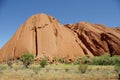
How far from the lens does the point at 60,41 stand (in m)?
63.9

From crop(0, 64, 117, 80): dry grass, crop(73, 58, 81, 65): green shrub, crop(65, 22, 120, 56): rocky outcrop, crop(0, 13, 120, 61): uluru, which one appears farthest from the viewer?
crop(65, 22, 120, 56): rocky outcrop

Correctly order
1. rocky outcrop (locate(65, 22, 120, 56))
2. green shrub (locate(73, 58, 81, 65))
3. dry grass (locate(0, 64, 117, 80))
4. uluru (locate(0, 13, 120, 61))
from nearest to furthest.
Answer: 1. dry grass (locate(0, 64, 117, 80))
2. green shrub (locate(73, 58, 81, 65))
3. uluru (locate(0, 13, 120, 61))
4. rocky outcrop (locate(65, 22, 120, 56))

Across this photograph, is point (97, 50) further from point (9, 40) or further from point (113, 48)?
point (9, 40)

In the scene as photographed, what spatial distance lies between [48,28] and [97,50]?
45.2ft

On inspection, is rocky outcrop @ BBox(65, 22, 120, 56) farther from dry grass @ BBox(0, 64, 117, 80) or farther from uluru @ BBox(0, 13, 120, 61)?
dry grass @ BBox(0, 64, 117, 80)

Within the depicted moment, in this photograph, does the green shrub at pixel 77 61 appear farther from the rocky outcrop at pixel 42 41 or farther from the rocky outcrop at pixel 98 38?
the rocky outcrop at pixel 98 38

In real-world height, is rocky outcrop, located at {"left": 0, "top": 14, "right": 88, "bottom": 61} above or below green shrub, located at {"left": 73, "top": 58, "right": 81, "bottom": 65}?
above

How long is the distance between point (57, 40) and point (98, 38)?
11.9m

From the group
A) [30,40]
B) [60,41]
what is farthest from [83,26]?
[30,40]

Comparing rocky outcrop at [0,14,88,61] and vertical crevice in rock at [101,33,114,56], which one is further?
vertical crevice in rock at [101,33,114,56]

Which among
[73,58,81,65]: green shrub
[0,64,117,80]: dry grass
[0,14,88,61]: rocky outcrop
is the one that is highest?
[0,14,88,61]: rocky outcrop

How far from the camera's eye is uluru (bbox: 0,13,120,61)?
2368 inches

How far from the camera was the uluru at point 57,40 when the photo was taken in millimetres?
60156

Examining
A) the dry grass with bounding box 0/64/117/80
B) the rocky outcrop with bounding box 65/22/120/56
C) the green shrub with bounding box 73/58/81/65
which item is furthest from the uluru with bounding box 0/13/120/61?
the dry grass with bounding box 0/64/117/80
